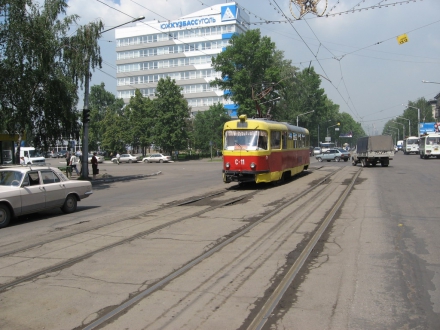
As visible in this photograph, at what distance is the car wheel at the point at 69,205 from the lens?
1322cm

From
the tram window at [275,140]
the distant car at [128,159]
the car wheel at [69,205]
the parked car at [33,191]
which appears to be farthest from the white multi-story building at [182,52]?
the parked car at [33,191]

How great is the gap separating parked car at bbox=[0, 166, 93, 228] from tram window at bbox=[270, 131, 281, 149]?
891 cm

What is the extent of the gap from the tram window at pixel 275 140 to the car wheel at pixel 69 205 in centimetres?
907

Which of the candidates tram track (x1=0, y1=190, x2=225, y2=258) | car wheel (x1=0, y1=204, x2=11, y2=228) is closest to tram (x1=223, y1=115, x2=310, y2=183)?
tram track (x1=0, y1=190, x2=225, y2=258)

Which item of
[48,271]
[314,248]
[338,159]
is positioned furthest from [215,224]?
[338,159]

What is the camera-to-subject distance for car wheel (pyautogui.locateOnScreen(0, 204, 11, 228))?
11.0 meters

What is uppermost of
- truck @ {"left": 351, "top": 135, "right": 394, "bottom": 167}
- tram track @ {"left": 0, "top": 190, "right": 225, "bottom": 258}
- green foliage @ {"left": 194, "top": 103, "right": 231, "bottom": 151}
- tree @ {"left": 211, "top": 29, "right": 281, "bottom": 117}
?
tree @ {"left": 211, "top": 29, "right": 281, "bottom": 117}

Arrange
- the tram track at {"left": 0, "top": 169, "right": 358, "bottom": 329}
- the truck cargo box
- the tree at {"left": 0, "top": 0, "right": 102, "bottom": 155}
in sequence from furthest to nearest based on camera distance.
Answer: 1. the truck cargo box
2. the tree at {"left": 0, "top": 0, "right": 102, "bottom": 155}
3. the tram track at {"left": 0, "top": 169, "right": 358, "bottom": 329}

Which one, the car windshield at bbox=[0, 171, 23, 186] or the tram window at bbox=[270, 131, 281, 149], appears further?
the tram window at bbox=[270, 131, 281, 149]

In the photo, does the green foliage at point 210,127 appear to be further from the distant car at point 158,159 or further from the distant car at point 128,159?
the distant car at point 128,159

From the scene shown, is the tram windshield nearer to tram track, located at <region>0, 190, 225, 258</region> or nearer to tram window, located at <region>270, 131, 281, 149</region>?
tram window, located at <region>270, 131, 281, 149</region>

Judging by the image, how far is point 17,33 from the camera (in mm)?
21438

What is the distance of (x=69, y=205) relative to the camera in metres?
13.3

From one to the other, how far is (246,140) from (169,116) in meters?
49.0
